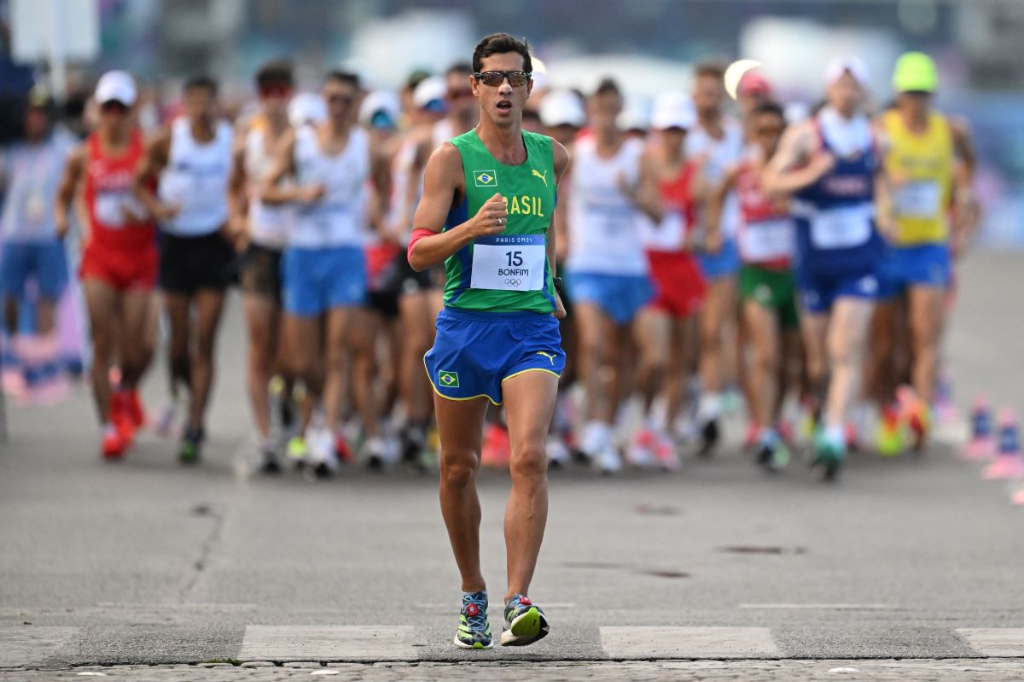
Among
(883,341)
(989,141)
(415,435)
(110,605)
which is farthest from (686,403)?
(989,141)

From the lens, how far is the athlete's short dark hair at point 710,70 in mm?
15391

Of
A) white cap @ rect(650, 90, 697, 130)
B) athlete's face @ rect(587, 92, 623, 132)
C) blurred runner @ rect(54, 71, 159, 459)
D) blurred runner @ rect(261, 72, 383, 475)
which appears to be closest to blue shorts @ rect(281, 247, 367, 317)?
blurred runner @ rect(261, 72, 383, 475)

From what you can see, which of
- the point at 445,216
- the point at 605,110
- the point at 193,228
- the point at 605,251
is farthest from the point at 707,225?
the point at 445,216

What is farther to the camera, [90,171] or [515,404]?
[90,171]

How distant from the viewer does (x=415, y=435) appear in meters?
14.0

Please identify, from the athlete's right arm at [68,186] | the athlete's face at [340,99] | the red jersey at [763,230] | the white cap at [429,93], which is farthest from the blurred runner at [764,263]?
the athlete's right arm at [68,186]

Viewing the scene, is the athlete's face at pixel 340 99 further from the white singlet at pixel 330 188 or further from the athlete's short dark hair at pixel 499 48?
the athlete's short dark hair at pixel 499 48

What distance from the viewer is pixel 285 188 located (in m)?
13.3

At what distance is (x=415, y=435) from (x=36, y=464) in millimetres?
2328

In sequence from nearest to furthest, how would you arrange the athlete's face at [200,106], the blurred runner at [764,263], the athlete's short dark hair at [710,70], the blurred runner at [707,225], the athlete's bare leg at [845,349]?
the athlete's bare leg at [845,349] < the athlete's face at [200,106] < the blurred runner at [764,263] < the blurred runner at [707,225] < the athlete's short dark hair at [710,70]

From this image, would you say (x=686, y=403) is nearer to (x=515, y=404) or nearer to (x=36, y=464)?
(x=36, y=464)

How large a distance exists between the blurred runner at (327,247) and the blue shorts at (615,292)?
136cm

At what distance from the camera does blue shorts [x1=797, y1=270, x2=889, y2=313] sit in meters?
13.2

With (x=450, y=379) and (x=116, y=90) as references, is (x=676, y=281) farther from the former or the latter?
(x=450, y=379)
